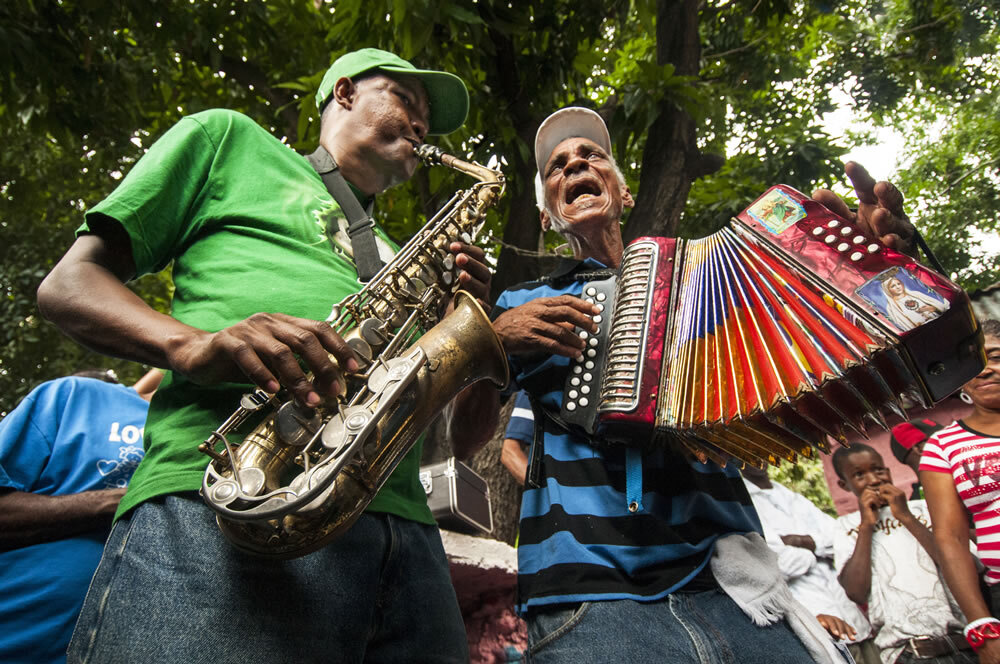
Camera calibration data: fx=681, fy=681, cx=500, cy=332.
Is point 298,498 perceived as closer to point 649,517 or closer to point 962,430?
point 649,517

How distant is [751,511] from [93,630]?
1611 mm

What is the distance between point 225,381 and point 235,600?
40 cm

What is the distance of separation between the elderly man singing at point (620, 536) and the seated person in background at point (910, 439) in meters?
2.98

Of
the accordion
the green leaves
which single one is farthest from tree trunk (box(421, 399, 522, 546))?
the accordion

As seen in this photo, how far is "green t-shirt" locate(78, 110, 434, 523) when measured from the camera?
1.38m

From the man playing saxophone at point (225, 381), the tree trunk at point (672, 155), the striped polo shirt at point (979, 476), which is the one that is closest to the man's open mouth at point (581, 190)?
the man playing saxophone at point (225, 381)

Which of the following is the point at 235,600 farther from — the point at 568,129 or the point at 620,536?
the point at 568,129

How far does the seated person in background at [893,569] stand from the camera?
11.8 ft

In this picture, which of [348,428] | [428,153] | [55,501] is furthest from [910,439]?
[55,501]

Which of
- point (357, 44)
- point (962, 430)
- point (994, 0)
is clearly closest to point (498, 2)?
point (357, 44)

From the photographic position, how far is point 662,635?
161 centimetres

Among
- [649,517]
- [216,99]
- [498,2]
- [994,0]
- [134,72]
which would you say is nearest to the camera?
[649,517]

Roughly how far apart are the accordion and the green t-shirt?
0.62 meters

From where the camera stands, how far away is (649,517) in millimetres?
1791
